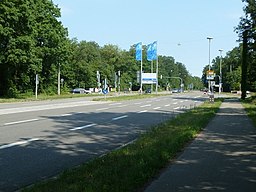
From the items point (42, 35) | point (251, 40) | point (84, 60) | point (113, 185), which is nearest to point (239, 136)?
point (113, 185)

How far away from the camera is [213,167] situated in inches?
358

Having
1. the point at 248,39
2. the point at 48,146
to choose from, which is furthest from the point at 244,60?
the point at 48,146

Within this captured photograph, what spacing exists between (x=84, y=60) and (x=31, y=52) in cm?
6462

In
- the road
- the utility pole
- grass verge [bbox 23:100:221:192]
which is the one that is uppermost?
the utility pole

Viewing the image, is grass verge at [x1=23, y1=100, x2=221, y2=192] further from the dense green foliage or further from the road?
the dense green foliage

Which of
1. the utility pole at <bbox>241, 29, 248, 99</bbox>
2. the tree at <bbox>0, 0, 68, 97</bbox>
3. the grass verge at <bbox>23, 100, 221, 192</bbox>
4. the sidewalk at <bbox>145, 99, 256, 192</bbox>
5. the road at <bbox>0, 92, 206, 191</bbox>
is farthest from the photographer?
the utility pole at <bbox>241, 29, 248, 99</bbox>

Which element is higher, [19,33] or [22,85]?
[19,33]

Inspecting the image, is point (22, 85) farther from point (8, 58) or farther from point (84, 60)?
point (84, 60)

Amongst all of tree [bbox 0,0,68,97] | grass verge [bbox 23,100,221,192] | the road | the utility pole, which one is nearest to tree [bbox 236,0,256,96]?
the utility pole

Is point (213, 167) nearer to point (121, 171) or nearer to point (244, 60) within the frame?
point (121, 171)

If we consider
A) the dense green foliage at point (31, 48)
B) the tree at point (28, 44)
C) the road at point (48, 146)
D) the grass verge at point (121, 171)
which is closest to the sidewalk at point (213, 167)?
the grass verge at point (121, 171)

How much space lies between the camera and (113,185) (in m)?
7.00

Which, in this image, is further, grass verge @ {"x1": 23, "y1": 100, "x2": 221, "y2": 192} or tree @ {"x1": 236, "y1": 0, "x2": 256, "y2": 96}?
tree @ {"x1": 236, "y1": 0, "x2": 256, "y2": 96}

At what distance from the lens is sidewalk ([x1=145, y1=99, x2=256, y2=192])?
23.9ft
